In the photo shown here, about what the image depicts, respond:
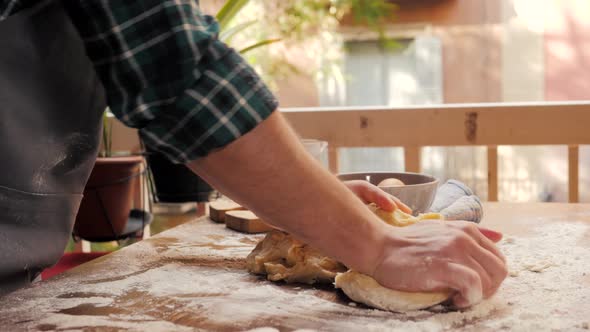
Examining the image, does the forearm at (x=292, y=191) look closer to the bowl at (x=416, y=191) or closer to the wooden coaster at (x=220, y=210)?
the bowl at (x=416, y=191)

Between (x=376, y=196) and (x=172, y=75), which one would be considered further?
(x=376, y=196)

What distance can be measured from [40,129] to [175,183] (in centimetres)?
100

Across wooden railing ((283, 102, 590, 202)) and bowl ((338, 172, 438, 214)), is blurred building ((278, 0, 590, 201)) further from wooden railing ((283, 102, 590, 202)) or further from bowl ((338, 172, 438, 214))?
bowl ((338, 172, 438, 214))

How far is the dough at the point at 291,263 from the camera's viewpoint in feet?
A: 3.03

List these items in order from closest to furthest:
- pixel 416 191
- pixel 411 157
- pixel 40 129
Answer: pixel 40 129
pixel 416 191
pixel 411 157

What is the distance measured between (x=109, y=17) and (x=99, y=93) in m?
0.33

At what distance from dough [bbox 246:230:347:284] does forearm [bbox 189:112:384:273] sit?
0.31 ft

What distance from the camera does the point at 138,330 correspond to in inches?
29.6

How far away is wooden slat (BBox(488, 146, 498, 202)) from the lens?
199cm

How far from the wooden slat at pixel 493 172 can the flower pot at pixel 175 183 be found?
83 cm

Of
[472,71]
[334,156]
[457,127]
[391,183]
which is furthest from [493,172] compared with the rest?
[472,71]

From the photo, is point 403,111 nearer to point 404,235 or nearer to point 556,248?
point 556,248

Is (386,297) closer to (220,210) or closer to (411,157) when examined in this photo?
(220,210)

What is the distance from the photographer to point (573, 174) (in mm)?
1971
